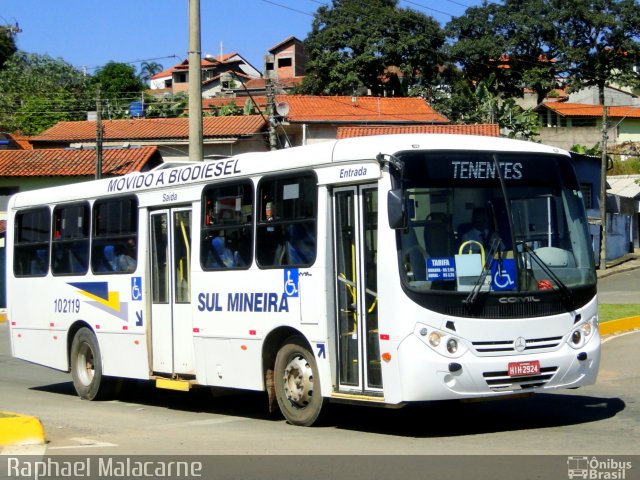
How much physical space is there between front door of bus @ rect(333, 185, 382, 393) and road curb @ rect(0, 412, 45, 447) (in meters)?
2.98

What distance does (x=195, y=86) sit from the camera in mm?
17812

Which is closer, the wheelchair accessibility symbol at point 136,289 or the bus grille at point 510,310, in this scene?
the bus grille at point 510,310

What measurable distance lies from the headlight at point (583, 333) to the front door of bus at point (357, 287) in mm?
1965

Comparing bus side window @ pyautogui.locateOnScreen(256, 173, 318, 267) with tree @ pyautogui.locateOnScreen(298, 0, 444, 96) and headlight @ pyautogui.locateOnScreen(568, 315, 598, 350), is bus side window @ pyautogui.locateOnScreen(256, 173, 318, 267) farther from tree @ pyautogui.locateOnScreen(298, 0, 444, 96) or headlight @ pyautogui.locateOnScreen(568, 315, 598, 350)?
tree @ pyautogui.locateOnScreen(298, 0, 444, 96)

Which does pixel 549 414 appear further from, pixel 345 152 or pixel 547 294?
pixel 345 152

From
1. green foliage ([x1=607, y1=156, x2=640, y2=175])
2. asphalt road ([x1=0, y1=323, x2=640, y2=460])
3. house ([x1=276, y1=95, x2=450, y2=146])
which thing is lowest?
asphalt road ([x1=0, y1=323, x2=640, y2=460])

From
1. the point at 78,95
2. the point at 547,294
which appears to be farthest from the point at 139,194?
the point at 78,95

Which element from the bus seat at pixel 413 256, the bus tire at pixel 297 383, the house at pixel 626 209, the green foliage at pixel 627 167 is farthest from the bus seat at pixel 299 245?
the green foliage at pixel 627 167

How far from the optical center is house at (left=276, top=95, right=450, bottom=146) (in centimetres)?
5841

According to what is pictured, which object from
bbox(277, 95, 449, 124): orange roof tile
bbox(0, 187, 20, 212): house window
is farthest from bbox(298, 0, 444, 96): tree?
bbox(0, 187, 20, 212): house window

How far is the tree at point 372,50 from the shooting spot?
2709 inches

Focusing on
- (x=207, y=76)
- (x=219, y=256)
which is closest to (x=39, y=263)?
(x=219, y=256)

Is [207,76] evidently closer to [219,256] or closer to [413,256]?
[219,256]

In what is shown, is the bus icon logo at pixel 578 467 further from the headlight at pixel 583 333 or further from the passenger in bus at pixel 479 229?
the passenger in bus at pixel 479 229
